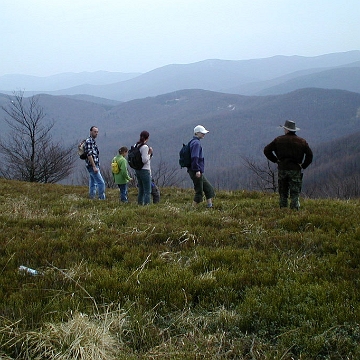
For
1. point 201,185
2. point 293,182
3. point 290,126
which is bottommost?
point 201,185

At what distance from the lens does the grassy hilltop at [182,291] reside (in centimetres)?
289

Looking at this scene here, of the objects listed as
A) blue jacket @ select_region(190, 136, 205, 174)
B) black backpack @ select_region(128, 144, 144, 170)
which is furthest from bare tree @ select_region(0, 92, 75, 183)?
blue jacket @ select_region(190, 136, 205, 174)

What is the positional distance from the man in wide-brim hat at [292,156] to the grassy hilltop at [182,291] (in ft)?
6.03

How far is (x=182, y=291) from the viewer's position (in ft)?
12.5

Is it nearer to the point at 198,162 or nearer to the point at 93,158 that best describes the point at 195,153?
the point at 198,162

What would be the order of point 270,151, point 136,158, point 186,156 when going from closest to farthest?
point 270,151 → point 186,156 → point 136,158

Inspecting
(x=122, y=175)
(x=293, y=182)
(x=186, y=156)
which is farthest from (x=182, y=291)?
(x=122, y=175)

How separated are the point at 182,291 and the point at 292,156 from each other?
17.5 feet

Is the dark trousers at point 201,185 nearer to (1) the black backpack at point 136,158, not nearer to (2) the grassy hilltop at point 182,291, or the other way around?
(1) the black backpack at point 136,158

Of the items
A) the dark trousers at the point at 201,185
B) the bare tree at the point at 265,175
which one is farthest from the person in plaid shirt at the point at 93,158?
the bare tree at the point at 265,175

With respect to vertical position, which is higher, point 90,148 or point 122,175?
point 90,148

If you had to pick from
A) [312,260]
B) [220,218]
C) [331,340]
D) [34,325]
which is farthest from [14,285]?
[220,218]

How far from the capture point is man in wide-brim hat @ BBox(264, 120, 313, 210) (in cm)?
820

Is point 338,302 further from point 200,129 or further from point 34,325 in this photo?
point 200,129
